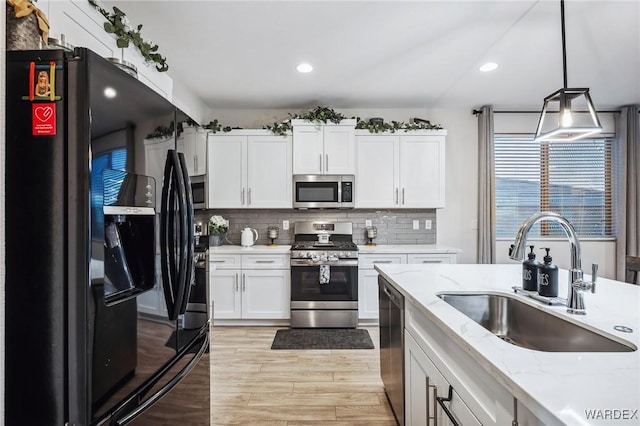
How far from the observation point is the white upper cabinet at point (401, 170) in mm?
3979

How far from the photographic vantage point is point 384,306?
7.09 ft

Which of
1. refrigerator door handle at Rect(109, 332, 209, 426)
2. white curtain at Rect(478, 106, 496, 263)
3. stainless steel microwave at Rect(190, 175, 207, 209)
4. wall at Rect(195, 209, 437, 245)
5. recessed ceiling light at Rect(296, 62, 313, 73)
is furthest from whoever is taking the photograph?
wall at Rect(195, 209, 437, 245)

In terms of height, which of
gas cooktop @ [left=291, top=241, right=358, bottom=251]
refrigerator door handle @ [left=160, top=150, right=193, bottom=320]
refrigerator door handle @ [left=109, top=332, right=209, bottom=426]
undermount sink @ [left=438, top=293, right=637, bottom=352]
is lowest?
refrigerator door handle @ [left=109, top=332, right=209, bottom=426]

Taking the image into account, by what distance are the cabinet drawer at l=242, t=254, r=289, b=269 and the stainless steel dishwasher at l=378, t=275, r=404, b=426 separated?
166 cm

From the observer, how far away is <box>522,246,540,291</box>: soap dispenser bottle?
1.50 metres

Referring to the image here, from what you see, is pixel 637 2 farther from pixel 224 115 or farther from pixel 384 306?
pixel 224 115

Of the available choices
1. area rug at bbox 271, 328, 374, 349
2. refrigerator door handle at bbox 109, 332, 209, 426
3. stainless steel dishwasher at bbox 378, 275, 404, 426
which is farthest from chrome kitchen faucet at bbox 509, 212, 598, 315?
area rug at bbox 271, 328, 374, 349

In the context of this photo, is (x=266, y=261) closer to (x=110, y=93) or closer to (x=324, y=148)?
(x=324, y=148)

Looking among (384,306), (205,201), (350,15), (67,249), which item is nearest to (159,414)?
(67,249)

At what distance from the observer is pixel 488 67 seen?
10.2 ft

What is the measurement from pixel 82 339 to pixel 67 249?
24 cm

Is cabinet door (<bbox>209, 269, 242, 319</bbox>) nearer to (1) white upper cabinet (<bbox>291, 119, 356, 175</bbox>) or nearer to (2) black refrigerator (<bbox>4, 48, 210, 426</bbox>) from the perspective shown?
(1) white upper cabinet (<bbox>291, 119, 356, 175</bbox>)

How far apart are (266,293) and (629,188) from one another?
15.5 ft

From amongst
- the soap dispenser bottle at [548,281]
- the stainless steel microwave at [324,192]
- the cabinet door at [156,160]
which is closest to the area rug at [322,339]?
the stainless steel microwave at [324,192]
